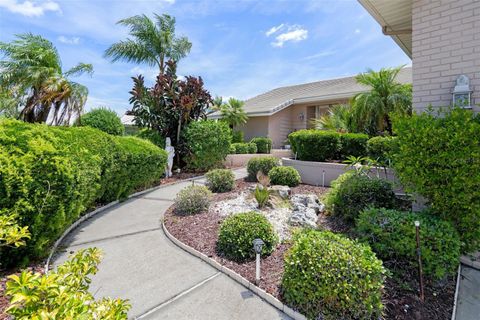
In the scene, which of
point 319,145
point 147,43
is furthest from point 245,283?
point 147,43

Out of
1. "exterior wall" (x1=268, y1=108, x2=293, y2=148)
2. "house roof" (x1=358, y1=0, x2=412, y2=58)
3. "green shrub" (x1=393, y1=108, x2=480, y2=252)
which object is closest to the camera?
"green shrub" (x1=393, y1=108, x2=480, y2=252)

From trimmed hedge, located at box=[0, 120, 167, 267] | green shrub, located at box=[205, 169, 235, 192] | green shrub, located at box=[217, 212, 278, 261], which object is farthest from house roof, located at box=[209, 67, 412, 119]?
trimmed hedge, located at box=[0, 120, 167, 267]

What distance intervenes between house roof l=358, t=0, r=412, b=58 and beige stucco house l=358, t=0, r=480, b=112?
0.25m

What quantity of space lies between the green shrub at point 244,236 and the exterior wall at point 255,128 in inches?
525

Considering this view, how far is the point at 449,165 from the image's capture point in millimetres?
3480

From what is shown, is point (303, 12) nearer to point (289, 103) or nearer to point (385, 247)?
point (385, 247)

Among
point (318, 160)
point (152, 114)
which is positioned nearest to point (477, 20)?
point (318, 160)

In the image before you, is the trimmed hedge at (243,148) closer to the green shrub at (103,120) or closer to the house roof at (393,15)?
the green shrub at (103,120)

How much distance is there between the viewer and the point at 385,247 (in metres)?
3.36

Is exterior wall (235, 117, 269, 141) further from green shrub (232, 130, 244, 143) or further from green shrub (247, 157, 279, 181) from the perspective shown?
green shrub (247, 157, 279, 181)

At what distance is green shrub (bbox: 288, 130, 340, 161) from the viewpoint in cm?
898

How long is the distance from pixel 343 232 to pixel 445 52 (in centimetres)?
356

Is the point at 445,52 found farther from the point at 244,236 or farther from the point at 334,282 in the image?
the point at 244,236

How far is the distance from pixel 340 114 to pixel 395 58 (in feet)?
10.0
